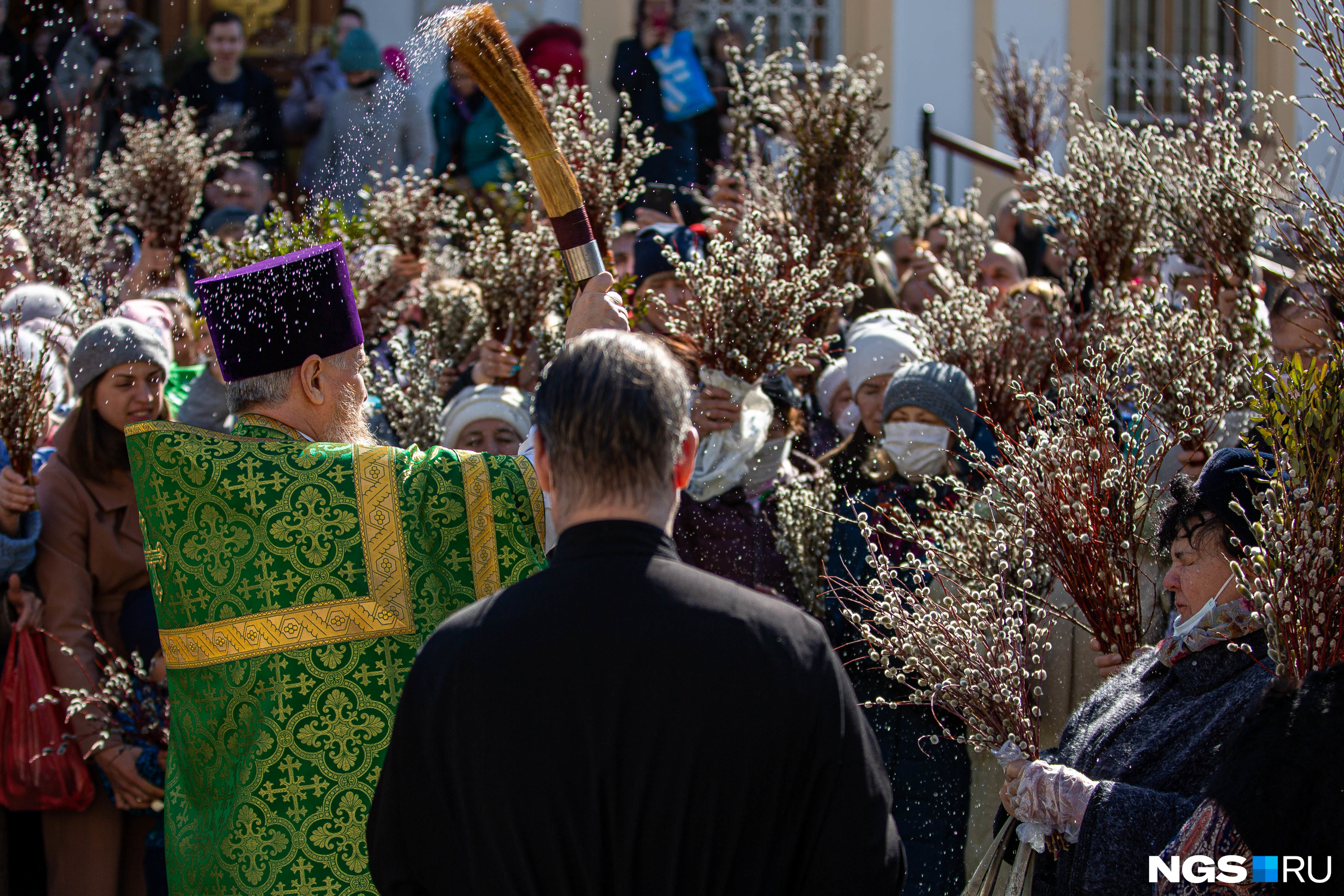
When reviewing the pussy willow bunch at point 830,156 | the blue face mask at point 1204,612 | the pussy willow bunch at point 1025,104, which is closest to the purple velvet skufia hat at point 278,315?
the blue face mask at point 1204,612

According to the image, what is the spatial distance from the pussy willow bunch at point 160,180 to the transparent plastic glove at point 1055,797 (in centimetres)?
486

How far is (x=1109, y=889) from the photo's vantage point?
97.4 inches

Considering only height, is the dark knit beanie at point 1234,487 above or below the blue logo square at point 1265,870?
above

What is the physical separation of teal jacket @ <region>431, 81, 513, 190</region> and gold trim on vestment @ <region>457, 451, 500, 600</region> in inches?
182

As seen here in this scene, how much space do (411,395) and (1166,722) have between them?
303 centimetres

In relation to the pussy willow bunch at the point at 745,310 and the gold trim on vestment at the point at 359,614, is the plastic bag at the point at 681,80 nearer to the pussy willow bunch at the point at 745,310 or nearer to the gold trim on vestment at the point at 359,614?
the pussy willow bunch at the point at 745,310

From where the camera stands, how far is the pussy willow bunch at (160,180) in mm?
6086

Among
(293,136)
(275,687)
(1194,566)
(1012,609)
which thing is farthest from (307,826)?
(293,136)

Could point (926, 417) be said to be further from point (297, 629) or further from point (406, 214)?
point (406, 214)

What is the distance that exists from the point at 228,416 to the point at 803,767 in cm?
370

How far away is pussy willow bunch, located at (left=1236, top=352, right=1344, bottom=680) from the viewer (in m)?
2.31

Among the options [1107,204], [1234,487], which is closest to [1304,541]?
[1234,487]

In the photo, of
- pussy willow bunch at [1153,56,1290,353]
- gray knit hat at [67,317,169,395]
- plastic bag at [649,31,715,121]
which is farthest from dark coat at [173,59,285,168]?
pussy willow bunch at [1153,56,1290,353]

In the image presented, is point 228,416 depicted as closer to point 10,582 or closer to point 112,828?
point 10,582
